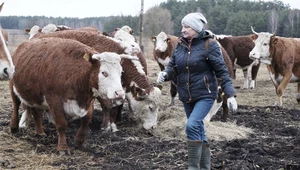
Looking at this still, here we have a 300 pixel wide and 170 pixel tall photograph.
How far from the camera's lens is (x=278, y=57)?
11797mm

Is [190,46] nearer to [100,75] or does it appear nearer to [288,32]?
[100,75]

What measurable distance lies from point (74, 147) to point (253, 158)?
2.71 metres

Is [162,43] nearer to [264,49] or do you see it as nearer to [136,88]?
[264,49]

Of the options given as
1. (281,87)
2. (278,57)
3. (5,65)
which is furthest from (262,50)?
(5,65)

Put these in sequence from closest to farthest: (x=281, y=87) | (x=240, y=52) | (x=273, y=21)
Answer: (x=281, y=87), (x=240, y=52), (x=273, y=21)

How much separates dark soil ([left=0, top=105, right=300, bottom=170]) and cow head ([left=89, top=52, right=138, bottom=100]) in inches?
37.4

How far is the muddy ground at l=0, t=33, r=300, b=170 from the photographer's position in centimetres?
577

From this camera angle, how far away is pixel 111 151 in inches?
257

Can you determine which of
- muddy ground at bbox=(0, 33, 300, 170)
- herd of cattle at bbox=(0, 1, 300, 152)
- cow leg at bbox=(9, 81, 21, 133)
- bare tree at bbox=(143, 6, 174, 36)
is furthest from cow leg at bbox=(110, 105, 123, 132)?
bare tree at bbox=(143, 6, 174, 36)

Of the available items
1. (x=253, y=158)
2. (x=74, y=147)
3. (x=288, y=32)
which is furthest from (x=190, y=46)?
(x=288, y=32)

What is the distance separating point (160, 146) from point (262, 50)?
6145mm

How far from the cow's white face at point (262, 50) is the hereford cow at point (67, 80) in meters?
6.53

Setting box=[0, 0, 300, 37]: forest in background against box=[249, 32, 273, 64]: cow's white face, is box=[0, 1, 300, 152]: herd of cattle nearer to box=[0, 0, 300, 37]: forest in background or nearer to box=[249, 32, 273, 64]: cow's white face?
box=[249, 32, 273, 64]: cow's white face

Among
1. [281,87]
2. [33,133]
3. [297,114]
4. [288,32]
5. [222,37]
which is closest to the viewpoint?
[33,133]
